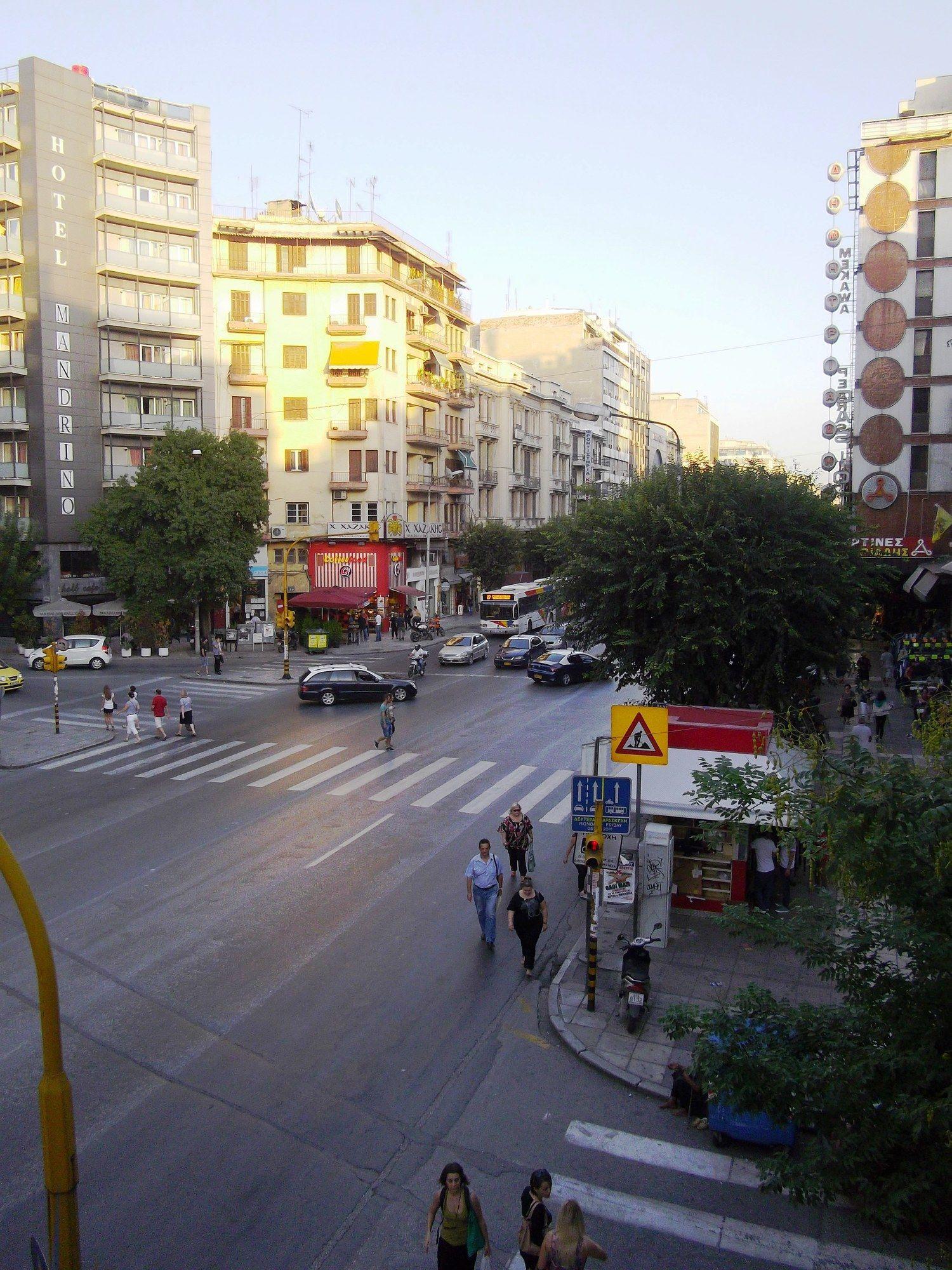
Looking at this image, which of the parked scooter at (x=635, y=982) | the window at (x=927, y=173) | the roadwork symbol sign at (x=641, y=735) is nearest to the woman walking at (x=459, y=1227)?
the parked scooter at (x=635, y=982)

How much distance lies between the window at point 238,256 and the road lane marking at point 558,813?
147ft

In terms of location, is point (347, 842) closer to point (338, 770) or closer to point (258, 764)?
point (338, 770)

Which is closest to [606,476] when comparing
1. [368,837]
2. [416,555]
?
[416,555]

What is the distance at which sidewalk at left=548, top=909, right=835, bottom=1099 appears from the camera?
10602 mm

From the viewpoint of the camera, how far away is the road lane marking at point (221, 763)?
23.6 metres

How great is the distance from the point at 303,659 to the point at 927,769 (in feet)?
132

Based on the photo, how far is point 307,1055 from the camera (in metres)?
10.5

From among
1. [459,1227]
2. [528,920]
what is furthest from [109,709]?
[459,1227]

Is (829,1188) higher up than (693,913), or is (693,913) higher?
(829,1188)

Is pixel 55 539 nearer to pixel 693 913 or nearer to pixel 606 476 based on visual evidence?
pixel 693 913

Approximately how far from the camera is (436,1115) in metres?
9.46

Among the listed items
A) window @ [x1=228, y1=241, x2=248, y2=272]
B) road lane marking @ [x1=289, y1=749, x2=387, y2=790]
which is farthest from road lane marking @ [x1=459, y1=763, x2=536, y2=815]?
window @ [x1=228, y1=241, x2=248, y2=272]

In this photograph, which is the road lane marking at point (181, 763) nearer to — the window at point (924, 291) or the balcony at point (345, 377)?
the balcony at point (345, 377)

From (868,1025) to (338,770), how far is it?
18161mm
